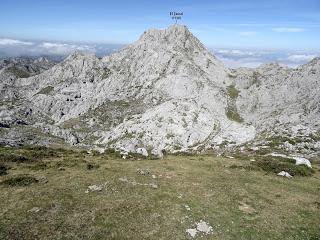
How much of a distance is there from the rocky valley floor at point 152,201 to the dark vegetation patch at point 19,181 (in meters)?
0.10

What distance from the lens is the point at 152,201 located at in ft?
107

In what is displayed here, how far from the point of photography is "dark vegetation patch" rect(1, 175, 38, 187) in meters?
35.8

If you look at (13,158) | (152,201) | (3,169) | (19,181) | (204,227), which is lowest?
(13,158)

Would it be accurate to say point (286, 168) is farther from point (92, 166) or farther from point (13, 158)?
point (13, 158)

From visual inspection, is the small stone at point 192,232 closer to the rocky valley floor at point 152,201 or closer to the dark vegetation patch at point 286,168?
the rocky valley floor at point 152,201

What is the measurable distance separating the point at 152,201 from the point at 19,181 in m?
15.4

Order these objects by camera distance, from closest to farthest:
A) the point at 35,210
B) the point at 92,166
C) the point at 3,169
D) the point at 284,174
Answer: the point at 35,210 < the point at 3,169 < the point at 92,166 < the point at 284,174

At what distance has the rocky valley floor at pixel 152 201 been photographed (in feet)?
88.3

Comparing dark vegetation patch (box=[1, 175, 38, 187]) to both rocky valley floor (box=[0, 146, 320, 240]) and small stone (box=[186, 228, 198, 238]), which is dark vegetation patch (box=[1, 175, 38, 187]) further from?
small stone (box=[186, 228, 198, 238])

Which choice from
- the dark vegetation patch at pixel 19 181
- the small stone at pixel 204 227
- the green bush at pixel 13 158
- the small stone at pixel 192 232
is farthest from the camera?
the green bush at pixel 13 158

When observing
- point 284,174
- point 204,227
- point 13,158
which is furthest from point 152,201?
point 13,158

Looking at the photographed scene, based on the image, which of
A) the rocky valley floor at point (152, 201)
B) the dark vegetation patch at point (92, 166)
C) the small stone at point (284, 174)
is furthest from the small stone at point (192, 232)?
the small stone at point (284, 174)

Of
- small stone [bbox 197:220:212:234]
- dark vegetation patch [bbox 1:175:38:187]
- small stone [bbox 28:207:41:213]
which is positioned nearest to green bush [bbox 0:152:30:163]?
dark vegetation patch [bbox 1:175:38:187]

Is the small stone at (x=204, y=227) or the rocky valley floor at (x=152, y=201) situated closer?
the rocky valley floor at (x=152, y=201)
